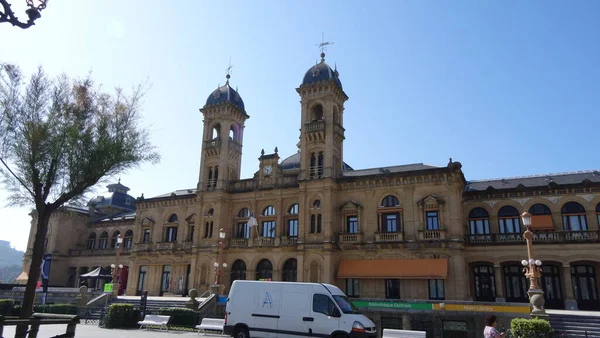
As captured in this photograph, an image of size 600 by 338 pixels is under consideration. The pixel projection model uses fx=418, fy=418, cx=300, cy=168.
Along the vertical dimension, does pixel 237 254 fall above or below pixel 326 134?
below

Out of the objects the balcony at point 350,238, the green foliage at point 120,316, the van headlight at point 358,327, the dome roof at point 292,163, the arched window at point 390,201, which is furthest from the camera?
the dome roof at point 292,163

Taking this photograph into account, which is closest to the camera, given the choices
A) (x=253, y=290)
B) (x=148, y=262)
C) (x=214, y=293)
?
(x=253, y=290)

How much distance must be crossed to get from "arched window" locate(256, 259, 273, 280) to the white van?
20968mm

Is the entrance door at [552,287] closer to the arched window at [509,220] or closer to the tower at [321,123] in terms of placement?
the arched window at [509,220]

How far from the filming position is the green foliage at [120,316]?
24.8 meters

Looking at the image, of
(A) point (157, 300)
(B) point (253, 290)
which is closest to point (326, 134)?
(A) point (157, 300)

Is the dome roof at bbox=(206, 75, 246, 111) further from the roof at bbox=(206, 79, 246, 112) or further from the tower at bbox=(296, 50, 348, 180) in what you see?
the tower at bbox=(296, 50, 348, 180)

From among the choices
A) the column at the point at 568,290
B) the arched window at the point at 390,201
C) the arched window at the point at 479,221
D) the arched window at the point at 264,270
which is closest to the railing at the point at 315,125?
the arched window at the point at 390,201

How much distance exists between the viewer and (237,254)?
4059cm

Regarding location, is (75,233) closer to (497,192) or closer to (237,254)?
(237,254)

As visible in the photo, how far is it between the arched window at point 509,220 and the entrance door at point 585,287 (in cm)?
484

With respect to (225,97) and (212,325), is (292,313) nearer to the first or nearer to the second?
(212,325)

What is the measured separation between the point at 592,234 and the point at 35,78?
36.3m

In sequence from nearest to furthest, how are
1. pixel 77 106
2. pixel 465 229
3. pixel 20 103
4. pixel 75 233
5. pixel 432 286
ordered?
pixel 20 103 → pixel 77 106 → pixel 432 286 → pixel 465 229 → pixel 75 233
